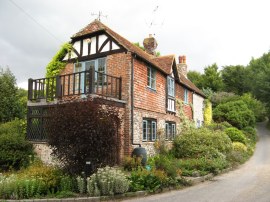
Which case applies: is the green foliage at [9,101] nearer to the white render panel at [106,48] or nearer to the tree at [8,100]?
the tree at [8,100]

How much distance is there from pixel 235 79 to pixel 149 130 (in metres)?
40.8

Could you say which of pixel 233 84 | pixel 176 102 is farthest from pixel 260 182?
pixel 233 84

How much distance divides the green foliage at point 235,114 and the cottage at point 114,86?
17.8m

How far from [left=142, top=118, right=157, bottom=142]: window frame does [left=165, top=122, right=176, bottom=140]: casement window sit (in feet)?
6.24

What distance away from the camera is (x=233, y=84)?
53.5 meters

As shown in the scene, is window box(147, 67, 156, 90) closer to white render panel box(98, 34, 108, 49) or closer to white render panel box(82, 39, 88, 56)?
white render panel box(98, 34, 108, 49)

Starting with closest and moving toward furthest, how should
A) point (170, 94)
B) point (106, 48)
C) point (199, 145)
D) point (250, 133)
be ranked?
point (106, 48) → point (199, 145) → point (170, 94) → point (250, 133)

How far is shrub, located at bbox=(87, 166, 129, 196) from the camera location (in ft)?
31.3

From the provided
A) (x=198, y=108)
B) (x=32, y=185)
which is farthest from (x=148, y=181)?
(x=198, y=108)

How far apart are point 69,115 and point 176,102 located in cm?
1264

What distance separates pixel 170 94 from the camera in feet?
65.4

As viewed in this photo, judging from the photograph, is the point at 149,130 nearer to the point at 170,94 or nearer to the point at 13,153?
the point at 170,94

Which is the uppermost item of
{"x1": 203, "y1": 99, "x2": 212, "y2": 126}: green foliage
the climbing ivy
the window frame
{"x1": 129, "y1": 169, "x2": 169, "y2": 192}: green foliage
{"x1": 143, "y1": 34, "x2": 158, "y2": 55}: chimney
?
{"x1": 143, "y1": 34, "x2": 158, "y2": 55}: chimney

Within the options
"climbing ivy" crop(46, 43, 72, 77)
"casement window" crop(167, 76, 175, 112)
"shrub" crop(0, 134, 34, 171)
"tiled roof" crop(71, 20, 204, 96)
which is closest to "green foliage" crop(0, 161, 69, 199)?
"shrub" crop(0, 134, 34, 171)
